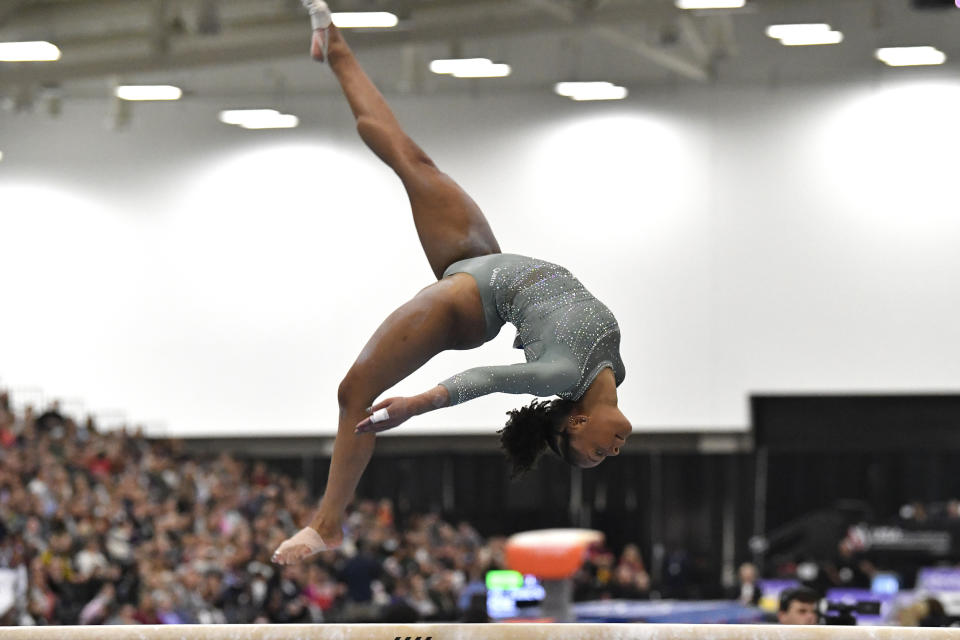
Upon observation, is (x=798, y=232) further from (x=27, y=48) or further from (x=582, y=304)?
(x=582, y=304)

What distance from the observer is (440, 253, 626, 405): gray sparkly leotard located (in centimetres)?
424

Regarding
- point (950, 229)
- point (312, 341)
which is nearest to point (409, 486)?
point (312, 341)

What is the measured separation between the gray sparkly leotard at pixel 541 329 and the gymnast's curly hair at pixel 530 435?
18cm

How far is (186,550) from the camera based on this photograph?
13156mm

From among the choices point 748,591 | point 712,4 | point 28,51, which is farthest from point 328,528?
point 28,51

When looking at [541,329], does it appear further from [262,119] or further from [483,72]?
[262,119]

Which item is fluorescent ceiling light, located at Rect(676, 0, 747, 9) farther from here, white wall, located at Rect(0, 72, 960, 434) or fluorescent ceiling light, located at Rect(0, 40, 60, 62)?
fluorescent ceiling light, located at Rect(0, 40, 60, 62)

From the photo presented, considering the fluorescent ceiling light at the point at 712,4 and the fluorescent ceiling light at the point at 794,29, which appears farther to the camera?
the fluorescent ceiling light at the point at 794,29

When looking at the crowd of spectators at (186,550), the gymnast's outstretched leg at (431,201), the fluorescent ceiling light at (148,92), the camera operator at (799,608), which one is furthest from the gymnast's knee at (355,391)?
the fluorescent ceiling light at (148,92)

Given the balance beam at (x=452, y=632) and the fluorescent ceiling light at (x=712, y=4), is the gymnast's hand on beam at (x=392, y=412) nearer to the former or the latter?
the balance beam at (x=452, y=632)

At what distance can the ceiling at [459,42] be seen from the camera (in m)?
15.8

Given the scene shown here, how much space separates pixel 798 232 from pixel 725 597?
5602 mm

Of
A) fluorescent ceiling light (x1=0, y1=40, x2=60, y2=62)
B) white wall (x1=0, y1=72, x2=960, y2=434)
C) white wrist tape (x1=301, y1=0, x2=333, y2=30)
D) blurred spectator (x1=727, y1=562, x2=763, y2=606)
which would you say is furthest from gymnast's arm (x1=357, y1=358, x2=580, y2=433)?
white wall (x1=0, y1=72, x2=960, y2=434)

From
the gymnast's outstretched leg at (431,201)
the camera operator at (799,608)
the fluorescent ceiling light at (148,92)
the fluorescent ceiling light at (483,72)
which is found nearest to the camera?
the gymnast's outstretched leg at (431,201)
